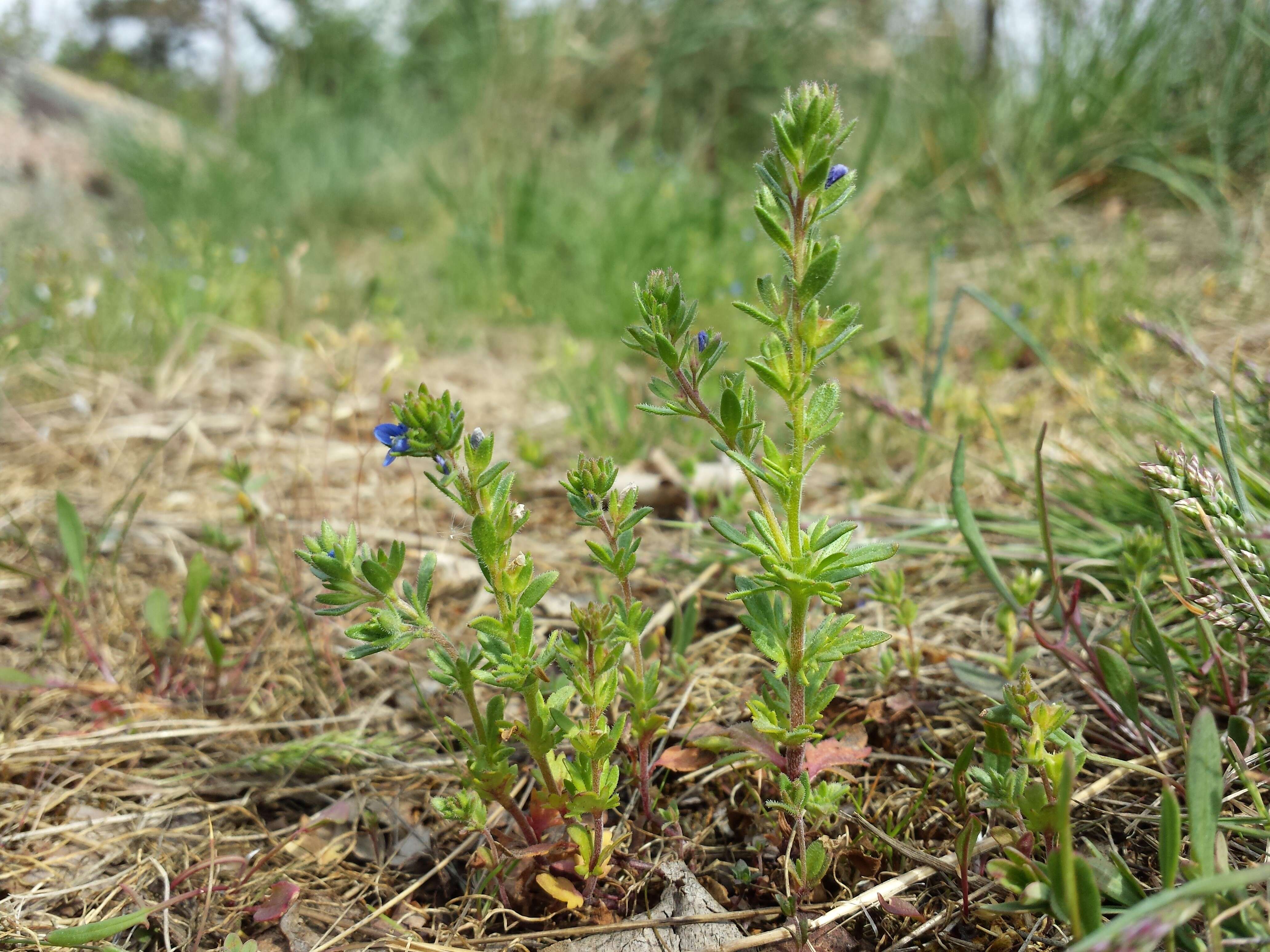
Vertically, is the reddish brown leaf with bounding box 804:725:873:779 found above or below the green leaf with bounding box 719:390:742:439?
below

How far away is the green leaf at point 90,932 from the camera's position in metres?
0.98

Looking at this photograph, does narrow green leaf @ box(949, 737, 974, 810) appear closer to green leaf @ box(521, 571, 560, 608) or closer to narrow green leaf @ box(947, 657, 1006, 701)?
narrow green leaf @ box(947, 657, 1006, 701)

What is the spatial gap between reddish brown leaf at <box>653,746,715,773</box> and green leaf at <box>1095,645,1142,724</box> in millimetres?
571

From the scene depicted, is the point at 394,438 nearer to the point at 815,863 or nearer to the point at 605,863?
the point at 605,863

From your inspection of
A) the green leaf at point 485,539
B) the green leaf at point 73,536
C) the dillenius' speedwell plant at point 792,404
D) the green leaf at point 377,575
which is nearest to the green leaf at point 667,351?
the dillenius' speedwell plant at point 792,404

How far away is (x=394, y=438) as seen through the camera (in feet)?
3.07

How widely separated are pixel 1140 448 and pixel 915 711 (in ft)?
2.88

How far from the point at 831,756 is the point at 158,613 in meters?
1.33

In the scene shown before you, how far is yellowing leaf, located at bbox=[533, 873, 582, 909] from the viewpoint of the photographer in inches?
40.2

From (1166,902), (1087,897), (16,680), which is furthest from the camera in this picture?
(16,680)

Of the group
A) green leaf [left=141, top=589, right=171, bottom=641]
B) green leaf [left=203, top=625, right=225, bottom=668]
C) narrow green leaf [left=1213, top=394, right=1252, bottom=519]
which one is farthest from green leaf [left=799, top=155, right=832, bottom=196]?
green leaf [left=141, top=589, right=171, bottom=641]

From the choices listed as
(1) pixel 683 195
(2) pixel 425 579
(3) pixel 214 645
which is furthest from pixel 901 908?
(1) pixel 683 195

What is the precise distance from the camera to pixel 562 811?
43.7 inches

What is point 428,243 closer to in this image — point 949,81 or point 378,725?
point 949,81
